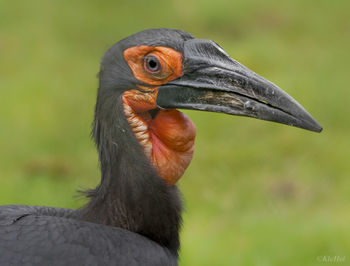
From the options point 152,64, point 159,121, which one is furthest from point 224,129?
point 152,64

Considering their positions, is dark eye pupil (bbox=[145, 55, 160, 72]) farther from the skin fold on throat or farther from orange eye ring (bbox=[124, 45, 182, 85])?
the skin fold on throat

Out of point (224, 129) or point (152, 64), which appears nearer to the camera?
point (152, 64)

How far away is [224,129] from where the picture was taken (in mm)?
7211

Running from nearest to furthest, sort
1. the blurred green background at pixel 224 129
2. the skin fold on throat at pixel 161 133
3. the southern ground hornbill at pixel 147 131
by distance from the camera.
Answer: the southern ground hornbill at pixel 147 131 < the skin fold on throat at pixel 161 133 < the blurred green background at pixel 224 129

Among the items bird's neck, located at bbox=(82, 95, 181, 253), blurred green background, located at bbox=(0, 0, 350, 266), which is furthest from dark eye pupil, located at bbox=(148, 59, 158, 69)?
blurred green background, located at bbox=(0, 0, 350, 266)

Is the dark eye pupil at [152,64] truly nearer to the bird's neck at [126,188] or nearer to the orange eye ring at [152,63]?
the orange eye ring at [152,63]

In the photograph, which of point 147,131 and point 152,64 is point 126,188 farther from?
point 152,64

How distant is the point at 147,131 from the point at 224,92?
1.40 feet

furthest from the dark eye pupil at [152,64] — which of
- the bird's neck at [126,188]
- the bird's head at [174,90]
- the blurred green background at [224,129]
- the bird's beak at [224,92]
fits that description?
the blurred green background at [224,129]

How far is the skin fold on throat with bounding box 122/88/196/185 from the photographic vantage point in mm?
3146

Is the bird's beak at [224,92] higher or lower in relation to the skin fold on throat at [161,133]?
higher

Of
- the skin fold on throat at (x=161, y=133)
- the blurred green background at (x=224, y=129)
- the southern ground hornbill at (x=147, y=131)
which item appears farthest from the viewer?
the blurred green background at (x=224, y=129)

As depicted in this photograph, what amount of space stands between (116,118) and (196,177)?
132 inches

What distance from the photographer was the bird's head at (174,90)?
10.1ft
